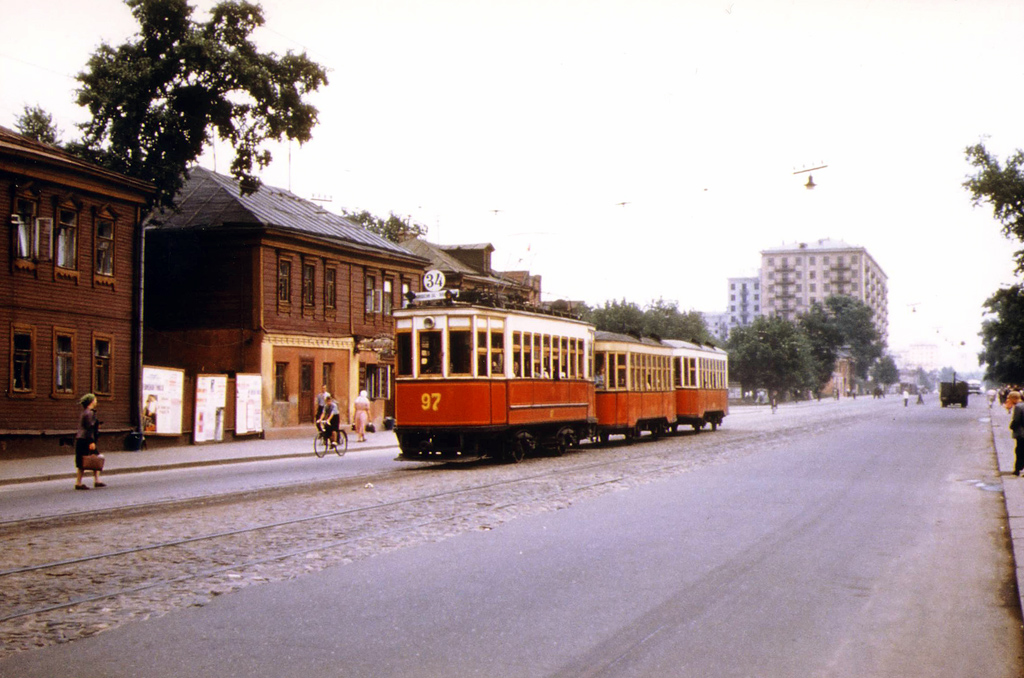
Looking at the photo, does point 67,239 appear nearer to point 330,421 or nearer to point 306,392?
point 330,421

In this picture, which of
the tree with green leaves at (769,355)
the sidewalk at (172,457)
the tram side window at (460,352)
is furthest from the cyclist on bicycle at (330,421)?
the tree with green leaves at (769,355)

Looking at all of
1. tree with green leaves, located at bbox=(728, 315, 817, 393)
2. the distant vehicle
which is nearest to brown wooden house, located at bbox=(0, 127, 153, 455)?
the distant vehicle

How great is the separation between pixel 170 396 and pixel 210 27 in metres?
11.6

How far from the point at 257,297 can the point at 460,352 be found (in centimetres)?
1697

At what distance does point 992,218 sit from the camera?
42.6 meters

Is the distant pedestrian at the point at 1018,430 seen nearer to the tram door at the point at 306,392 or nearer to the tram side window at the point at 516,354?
the tram side window at the point at 516,354

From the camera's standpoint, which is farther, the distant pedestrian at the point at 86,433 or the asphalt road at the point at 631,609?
the distant pedestrian at the point at 86,433

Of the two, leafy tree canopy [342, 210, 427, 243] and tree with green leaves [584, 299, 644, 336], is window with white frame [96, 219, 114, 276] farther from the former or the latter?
tree with green leaves [584, 299, 644, 336]

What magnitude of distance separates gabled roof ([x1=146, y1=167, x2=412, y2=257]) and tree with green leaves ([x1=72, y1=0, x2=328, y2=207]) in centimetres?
166

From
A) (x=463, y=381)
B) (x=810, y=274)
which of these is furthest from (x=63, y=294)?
(x=810, y=274)

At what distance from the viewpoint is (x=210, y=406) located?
30406 millimetres

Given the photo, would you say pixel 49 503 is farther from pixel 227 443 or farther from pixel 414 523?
pixel 227 443

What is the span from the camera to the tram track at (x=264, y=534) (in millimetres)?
7672

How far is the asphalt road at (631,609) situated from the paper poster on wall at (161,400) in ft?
62.6
